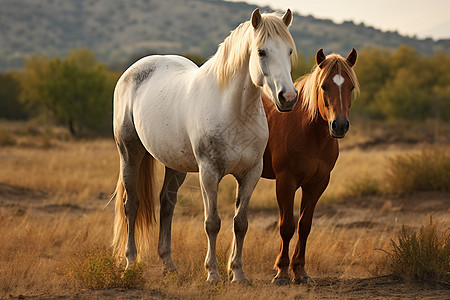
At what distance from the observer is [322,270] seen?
248 inches

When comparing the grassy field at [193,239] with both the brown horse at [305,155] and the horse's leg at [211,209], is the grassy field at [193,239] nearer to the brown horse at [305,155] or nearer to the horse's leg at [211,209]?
the horse's leg at [211,209]

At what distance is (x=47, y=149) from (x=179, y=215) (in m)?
13.5

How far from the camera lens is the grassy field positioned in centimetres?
492

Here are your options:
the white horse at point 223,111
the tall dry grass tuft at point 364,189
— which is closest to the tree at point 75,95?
the tall dry grass tuft at point 364,189

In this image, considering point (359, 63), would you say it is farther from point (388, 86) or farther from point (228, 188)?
point (228, 188)

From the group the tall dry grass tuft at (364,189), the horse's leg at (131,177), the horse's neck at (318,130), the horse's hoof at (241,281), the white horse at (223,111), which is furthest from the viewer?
the tall dry grass tuft at (364,189)

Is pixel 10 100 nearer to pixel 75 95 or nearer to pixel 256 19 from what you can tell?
pixel 75 95

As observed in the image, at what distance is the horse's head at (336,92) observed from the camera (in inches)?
190

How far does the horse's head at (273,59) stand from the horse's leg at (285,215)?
1235 millimetres

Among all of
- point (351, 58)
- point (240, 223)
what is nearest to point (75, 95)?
point (351, 58)

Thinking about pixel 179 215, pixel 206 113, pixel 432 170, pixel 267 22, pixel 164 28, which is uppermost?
pixel 164 28

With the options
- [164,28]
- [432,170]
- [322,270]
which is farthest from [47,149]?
[164,28]

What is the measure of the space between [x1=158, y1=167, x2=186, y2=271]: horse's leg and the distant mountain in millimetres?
96747

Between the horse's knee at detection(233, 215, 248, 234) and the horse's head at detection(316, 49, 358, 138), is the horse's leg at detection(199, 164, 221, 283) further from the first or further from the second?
the horse's head at detection(316, 49, 358, 138)
